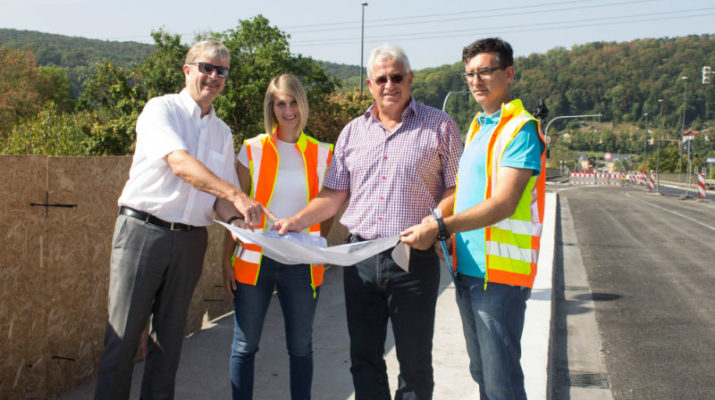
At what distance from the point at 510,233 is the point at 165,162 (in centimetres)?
164

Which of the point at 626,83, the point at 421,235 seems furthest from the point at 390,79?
the point at 626,83

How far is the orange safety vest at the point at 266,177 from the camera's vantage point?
10.9ft

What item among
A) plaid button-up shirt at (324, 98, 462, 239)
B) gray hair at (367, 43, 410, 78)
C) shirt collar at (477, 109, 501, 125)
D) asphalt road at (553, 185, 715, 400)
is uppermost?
gray hair at (367, 43, 410, 78)

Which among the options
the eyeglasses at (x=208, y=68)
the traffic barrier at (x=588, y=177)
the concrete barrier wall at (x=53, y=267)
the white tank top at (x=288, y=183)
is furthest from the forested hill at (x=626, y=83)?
the eyeglasses at (x=208, y=68)

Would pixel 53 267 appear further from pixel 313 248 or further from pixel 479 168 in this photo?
pixel 479 168

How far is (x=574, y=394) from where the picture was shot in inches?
188

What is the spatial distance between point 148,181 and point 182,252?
384 mm

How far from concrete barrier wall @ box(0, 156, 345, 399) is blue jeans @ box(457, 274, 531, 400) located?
8.12 ft

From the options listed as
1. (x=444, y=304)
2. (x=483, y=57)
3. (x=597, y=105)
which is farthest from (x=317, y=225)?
(x=597, y=105)

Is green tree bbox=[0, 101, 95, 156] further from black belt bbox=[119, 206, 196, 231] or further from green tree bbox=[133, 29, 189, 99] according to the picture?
green tree bbox=[133, 29, 189, 99]

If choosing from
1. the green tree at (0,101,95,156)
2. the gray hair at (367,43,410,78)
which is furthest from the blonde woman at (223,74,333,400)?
the green tree at (0,101,95,156)

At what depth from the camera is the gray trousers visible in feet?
9.66

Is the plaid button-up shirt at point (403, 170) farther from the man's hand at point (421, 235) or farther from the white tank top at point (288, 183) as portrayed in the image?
the white tank top at point (288, 183)

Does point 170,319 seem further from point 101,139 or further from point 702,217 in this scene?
point 101,139
